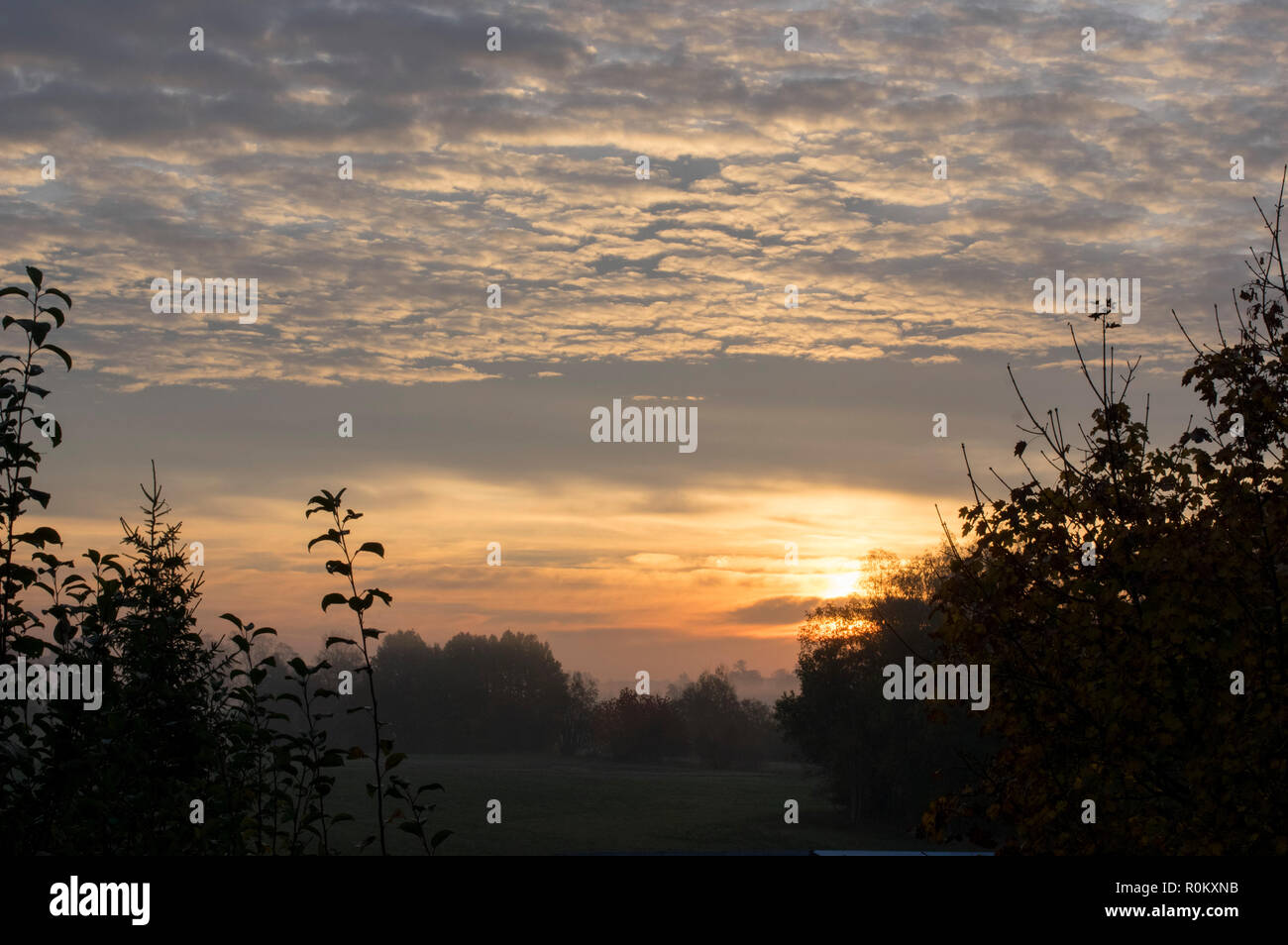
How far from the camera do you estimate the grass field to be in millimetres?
73062

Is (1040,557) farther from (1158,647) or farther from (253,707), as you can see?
(253,707)

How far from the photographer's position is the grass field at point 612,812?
73.1 meters
